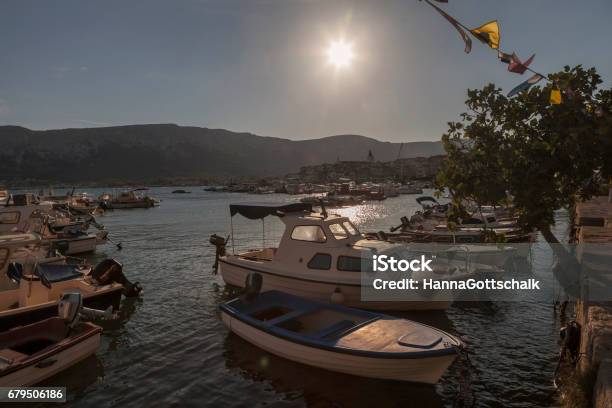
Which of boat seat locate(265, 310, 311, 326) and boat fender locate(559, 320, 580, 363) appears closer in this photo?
boat fender locate(559, 320, 580, 363)

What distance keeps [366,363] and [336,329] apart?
5.61ft

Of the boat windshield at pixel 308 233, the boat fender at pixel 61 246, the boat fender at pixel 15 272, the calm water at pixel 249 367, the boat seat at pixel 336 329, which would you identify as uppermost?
the boat windshield at pixel 308 233

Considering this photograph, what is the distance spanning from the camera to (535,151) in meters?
11.5

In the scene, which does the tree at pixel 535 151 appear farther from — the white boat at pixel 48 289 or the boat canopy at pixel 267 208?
the white boat at pixel 48 289

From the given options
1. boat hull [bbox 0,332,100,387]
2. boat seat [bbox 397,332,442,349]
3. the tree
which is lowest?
boat hull [bbox 0,332,100,387]

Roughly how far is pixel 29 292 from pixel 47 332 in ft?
10.1

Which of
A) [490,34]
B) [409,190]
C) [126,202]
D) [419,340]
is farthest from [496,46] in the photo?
[409,190]

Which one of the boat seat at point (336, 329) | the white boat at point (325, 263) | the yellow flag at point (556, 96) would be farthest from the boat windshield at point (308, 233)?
the yellow flag at point (556, 96)

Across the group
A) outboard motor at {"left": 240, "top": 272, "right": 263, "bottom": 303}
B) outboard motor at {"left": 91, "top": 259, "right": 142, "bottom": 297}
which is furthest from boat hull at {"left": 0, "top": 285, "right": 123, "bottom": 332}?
outboard motor at {"left": 240, "top": 272, "right": 263, "bottom": 303}

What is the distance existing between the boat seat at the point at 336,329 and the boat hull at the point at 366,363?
0.57m

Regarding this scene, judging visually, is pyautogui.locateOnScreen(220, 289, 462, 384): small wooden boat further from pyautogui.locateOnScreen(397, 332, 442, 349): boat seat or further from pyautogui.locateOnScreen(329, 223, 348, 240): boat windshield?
pyautogui.locateOnScreen(329, 223, 348, 240): boat windshield

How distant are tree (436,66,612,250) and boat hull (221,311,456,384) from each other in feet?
15.8

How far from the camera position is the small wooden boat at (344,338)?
34.1ft

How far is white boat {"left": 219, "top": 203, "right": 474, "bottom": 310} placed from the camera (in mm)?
15953
